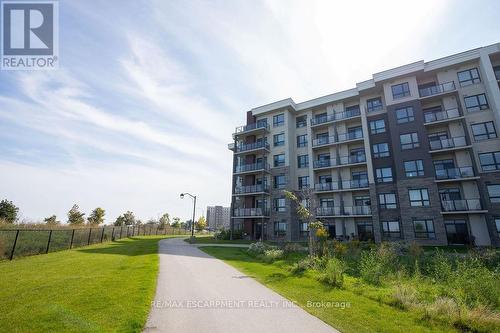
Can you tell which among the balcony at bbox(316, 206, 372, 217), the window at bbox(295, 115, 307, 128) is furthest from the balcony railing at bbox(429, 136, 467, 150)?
the window at bbox(295, 115, 307, 128)

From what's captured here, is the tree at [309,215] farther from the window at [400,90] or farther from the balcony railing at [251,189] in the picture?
the window at [400,90]

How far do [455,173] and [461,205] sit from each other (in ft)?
10.5

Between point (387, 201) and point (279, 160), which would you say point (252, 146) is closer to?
point (279, 160)

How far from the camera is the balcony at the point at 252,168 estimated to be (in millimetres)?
35719

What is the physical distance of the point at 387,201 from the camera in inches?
1115

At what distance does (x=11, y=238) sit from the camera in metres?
14.4

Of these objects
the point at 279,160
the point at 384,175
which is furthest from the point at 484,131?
the point at 279,160

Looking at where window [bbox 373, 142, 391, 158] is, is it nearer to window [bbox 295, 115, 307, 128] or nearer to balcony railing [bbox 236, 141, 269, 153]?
window [bbox 295, 115, 307, 128]

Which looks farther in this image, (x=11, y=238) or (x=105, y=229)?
(x=105, y=229)

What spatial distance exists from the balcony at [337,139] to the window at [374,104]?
11.1 ft

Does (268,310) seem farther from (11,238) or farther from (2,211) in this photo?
(2,211)

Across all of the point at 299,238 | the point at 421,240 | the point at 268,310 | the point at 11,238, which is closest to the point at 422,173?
the point at 421,240

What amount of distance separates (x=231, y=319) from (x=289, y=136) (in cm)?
3231

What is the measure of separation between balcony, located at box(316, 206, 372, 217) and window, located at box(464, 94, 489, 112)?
14507 millimetres
